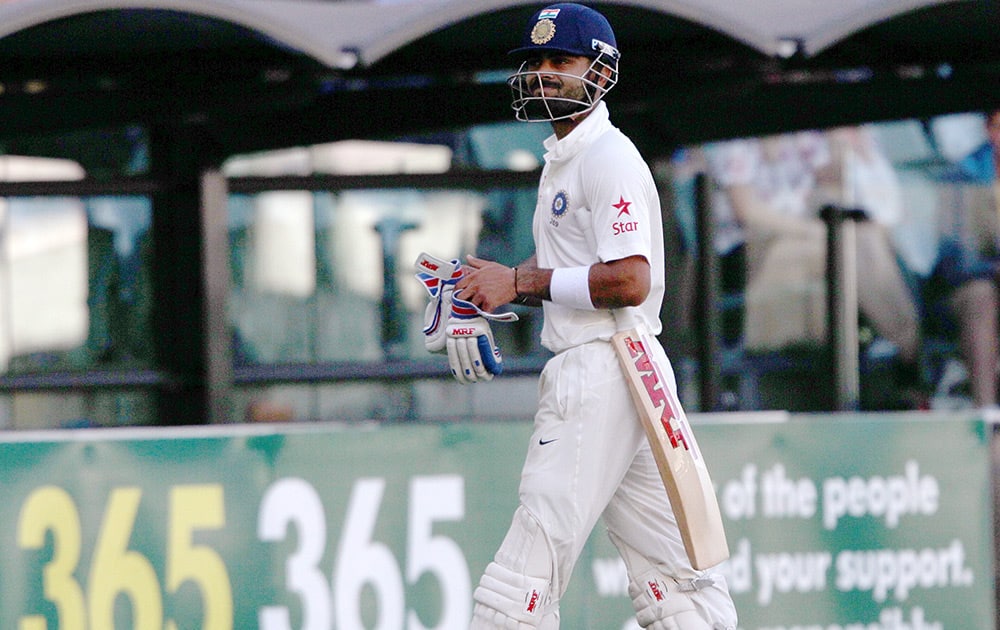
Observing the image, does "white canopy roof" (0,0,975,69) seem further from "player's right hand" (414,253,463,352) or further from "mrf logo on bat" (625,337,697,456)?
"mrf logo on bat" (625,337,697,456)

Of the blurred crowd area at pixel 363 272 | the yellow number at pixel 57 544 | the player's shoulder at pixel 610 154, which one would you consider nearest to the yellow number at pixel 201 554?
the yellow number at pixel 57 544

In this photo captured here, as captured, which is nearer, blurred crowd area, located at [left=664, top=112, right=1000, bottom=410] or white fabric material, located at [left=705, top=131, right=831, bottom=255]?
white fabric material, located at [left=705, top=131, right=831, bottom=255]

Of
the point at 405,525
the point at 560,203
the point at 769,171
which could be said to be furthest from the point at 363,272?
the point at 560,203

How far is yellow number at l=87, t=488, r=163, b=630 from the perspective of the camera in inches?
245

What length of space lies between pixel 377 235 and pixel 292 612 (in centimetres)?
378

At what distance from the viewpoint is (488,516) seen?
6777mm

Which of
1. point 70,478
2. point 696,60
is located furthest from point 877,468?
point 70,478

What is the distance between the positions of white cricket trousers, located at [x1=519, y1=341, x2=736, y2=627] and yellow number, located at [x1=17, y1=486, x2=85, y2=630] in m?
2.31

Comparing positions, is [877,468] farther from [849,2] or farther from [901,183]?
[901,183]

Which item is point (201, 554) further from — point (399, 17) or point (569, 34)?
point (399, 17)

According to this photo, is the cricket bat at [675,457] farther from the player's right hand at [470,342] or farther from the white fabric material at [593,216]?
the player's right hand at [470,342]

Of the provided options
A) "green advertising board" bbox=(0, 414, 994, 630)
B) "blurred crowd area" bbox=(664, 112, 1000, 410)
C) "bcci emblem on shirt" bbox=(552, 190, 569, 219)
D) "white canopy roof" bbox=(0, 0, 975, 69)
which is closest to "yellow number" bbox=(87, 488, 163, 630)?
"green advertising board" bbox=(0, 414, 994, 630)

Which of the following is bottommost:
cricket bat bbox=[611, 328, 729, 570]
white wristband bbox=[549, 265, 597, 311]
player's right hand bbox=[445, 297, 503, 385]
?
cricket bat bbox=[611, 328, 729, 570]

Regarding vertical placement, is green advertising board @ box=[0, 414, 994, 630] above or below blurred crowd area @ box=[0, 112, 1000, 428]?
below
